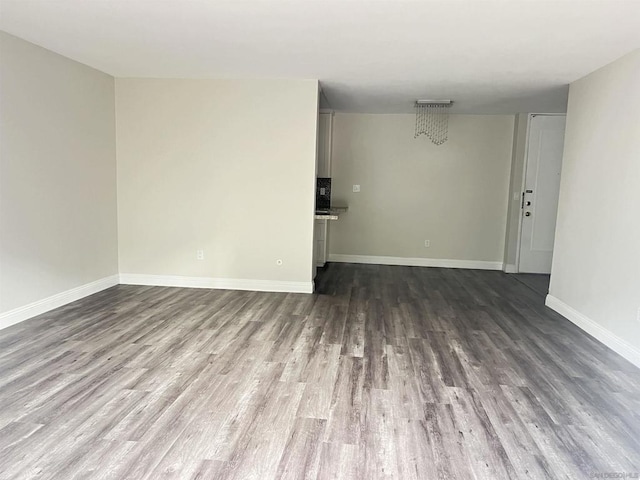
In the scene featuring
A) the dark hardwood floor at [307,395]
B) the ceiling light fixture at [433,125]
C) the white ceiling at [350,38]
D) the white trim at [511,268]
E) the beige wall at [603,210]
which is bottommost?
the dark hardwood floor at [307,395]

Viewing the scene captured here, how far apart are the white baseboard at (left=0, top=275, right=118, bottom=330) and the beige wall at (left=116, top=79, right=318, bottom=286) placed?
0.41 m

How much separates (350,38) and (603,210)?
8.19ft

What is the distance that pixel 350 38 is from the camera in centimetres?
311

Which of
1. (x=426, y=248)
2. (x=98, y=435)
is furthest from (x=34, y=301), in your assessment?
(x=426, y=248)

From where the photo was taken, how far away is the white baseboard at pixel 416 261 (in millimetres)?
6496

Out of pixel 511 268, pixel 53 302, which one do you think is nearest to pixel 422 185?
pixel 511 268

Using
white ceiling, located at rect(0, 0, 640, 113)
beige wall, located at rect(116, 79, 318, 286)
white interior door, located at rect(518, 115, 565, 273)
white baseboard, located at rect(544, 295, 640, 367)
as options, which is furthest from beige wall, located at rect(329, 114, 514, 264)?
white baseboard, located at rect(544, 295, 640, 367)

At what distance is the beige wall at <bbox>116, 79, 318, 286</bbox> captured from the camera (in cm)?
464

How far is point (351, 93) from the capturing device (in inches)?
198

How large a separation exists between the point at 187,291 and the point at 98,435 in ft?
9.12

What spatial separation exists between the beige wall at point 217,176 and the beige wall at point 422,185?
2.05 m

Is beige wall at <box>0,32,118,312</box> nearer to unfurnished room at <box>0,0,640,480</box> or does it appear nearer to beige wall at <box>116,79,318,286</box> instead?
unfurnished room at <box>0,0,640,480</box>

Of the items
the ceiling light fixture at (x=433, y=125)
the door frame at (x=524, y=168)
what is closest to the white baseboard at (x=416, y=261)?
the door frame at (x=524, y=168)

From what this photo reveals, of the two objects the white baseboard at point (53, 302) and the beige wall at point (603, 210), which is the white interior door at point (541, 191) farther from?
the white baseboard at point (53, 302)
